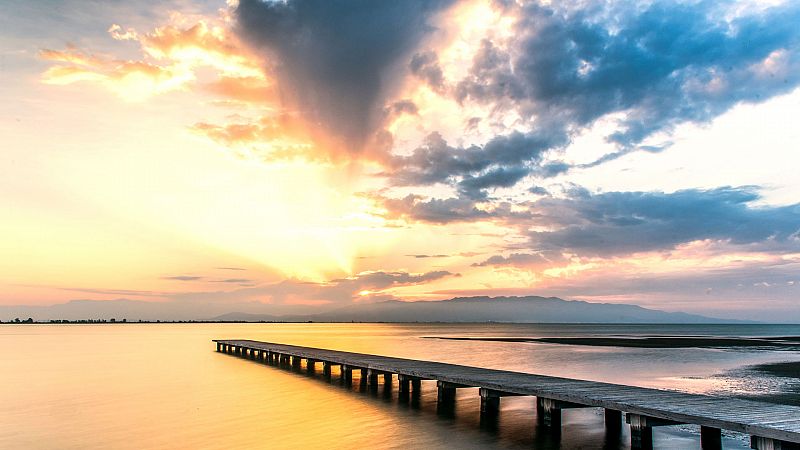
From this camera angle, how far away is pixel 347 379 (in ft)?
88.7

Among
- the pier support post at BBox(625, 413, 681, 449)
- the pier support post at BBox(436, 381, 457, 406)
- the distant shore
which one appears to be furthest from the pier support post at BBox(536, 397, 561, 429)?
the distant shore

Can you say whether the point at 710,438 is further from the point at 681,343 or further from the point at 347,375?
the point at 681,343

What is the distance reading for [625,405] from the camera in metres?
12.6

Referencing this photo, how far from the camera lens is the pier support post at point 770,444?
9.80 metres

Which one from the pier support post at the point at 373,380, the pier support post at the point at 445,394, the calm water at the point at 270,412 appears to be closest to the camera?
the calm water at the point at 270,412

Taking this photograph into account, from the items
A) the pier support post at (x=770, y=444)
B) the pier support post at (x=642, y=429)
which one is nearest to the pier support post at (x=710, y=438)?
the pier support post at (x=642, y=429)

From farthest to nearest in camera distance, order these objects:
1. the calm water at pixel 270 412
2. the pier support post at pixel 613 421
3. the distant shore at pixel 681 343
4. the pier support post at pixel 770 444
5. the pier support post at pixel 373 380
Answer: the distant shore at pixel 681 343 < the pier support post at pixel 373 380 < the calm water at pixel 270 412 < the pier support post at pixel 613 421 < the pier support post at pixel 770 444

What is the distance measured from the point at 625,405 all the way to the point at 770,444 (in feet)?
9.84

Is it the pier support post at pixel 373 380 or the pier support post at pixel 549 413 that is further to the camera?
the pier support post at pixel 373 380

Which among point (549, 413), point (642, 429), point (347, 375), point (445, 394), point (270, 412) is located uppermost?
point (642, 429)

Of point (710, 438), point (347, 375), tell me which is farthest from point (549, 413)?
point (347, 375)

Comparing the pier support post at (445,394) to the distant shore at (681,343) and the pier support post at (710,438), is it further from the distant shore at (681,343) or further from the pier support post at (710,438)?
the distant shore at (681,343)

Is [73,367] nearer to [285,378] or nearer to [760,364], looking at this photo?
[285,378]

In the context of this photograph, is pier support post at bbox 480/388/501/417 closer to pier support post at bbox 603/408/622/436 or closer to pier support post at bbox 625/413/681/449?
pier support post at bbox 603/408/622/436
